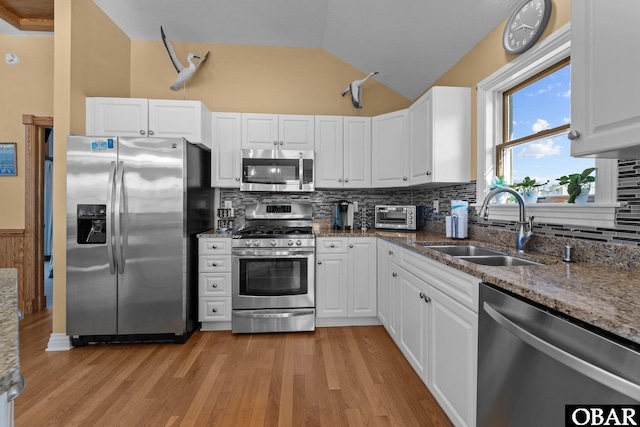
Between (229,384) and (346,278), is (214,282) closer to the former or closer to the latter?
(229,384)

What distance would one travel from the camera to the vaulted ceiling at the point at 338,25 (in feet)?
8.21

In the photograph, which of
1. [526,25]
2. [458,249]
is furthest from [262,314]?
[526,25]

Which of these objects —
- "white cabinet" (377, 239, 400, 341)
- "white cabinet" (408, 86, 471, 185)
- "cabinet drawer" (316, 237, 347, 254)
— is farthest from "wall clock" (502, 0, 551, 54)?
"cabinet drawer" (316, 237, 347, 254)

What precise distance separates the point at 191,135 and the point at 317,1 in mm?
1727

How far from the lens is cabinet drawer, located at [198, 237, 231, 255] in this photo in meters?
2.86

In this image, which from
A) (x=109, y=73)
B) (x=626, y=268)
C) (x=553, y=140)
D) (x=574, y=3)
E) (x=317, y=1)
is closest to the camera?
(x=574, y=3)

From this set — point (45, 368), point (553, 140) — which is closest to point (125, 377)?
point (45, 368)

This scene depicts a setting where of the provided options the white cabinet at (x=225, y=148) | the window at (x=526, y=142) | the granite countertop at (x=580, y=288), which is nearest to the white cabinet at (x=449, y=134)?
the window at (x=526, y=142)

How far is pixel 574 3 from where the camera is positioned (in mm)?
1152

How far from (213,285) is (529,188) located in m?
2.69

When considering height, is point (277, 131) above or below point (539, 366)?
above

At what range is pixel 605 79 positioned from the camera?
1.02 m

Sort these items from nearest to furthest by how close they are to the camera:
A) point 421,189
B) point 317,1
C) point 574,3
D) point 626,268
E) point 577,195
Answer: point 574,3, point 626,268, point 577,195, point 317,1, point 421,189

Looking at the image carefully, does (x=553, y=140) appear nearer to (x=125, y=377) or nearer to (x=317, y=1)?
(x=317, y=1)
